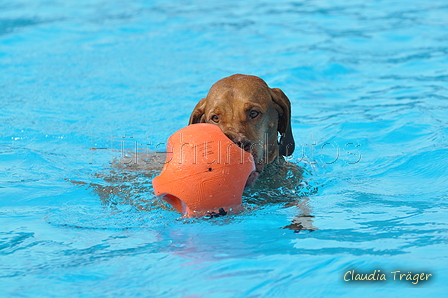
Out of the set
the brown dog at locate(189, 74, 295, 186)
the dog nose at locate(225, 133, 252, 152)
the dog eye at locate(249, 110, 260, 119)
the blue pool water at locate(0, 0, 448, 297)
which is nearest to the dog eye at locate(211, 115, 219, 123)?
the brown dog at locate(189, 74, 295, 186)

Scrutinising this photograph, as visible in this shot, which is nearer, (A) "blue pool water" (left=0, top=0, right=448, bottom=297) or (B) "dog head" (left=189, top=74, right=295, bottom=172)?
(A) "blue pool water" (left=0, top=0, right=448, bottom=297)

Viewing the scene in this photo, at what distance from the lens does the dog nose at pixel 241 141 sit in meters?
4.85

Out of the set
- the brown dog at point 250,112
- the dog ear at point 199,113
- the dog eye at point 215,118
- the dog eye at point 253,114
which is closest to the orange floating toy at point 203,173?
the brown dog at point 250,112

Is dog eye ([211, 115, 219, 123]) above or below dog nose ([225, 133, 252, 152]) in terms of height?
above

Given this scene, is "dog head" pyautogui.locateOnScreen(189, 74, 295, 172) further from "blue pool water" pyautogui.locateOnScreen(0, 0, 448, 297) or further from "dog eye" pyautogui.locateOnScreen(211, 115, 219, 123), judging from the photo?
"blue pool water" pyautogui.locateOnScreen(0, 0, 448, 297)

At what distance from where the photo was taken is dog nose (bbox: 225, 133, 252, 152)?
4.85m

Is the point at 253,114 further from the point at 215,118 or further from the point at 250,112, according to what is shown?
the point at 215,118

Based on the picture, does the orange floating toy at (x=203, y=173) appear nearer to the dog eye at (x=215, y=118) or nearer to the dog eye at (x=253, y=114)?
the dog eye at (x=215, y=118)

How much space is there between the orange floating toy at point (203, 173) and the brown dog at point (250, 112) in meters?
0.43

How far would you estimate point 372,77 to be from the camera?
10805 mm

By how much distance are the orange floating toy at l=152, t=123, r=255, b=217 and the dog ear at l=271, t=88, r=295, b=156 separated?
1.46 m

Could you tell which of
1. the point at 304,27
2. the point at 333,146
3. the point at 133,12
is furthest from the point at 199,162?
the point at 133,12

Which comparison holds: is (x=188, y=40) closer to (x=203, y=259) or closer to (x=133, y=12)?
(x=133, y=12)

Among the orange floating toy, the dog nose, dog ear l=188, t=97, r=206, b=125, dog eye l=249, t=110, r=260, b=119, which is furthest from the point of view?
dog ear l=188, t=97, r=206, b=125
